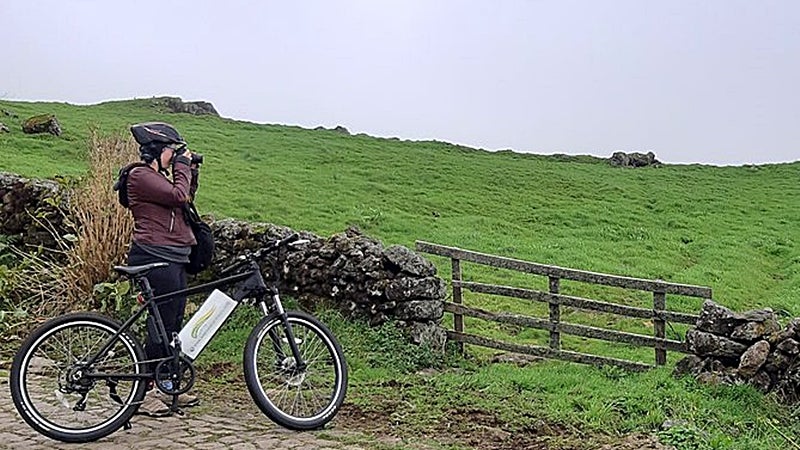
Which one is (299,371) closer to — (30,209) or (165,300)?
(165,300)

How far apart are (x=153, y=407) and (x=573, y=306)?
4539 mm

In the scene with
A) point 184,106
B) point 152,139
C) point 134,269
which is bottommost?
point 134,269

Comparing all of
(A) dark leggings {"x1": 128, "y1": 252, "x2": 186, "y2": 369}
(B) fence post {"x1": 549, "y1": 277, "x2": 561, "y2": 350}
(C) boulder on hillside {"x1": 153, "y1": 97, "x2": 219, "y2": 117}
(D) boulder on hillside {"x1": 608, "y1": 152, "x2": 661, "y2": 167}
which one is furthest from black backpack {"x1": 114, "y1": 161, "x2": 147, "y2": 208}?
(C) boulder on hillside {"x1": 153, "y1": 97, "x2": 219, "y2": 117}

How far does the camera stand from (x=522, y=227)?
21.2 metres

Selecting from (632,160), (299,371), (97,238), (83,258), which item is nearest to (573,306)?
(299,371)

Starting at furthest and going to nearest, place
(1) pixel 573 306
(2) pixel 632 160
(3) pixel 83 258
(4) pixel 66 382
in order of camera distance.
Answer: (2) pixel 632 160, (3) pixel 83 258, (1) pixel 573 306, (4) pixel 66 382

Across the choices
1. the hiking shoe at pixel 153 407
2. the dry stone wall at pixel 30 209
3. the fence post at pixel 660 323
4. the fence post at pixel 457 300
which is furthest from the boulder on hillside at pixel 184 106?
the hiking shoe at pixel 153 407

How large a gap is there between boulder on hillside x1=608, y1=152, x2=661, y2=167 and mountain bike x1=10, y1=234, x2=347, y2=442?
1271 inches

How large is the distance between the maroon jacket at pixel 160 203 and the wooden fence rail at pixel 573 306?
12.3ft

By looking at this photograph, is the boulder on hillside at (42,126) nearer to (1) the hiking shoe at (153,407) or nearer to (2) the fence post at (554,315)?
(2) the fence post at (554,315)

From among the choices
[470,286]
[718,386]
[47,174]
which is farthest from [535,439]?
[47,174]

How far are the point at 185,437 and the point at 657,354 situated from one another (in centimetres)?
505

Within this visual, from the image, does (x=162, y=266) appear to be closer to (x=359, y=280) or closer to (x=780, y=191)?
(x=359, y=280)

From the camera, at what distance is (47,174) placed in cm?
1908
